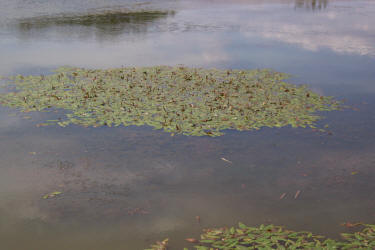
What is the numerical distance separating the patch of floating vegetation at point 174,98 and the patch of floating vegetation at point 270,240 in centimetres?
359

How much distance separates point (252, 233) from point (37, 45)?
16245 millimetres

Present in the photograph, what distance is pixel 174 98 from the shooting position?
11.2 meters

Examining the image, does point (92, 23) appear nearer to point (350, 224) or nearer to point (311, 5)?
point (350, 224)

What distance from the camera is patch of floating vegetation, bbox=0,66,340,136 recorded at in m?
9.52

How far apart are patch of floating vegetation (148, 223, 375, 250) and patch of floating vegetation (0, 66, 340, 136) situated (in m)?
3.59

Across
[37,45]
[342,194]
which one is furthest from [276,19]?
[342,194]

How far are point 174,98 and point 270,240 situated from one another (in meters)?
6.54

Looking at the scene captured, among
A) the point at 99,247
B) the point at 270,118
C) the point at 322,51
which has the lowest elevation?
the point at 99,247

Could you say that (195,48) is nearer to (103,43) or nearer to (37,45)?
(103,43)

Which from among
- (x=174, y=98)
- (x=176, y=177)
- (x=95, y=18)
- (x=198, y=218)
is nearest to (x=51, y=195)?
(x=176, y=177)

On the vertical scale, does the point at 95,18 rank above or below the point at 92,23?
above

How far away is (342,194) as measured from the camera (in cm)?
648

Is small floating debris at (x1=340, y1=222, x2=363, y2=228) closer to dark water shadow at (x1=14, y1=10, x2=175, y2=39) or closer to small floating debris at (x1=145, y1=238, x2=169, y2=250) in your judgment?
small floating debris at (x1=145, y1=238, x2=169, y2=250)

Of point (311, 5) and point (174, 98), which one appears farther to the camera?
point (311, 5)
